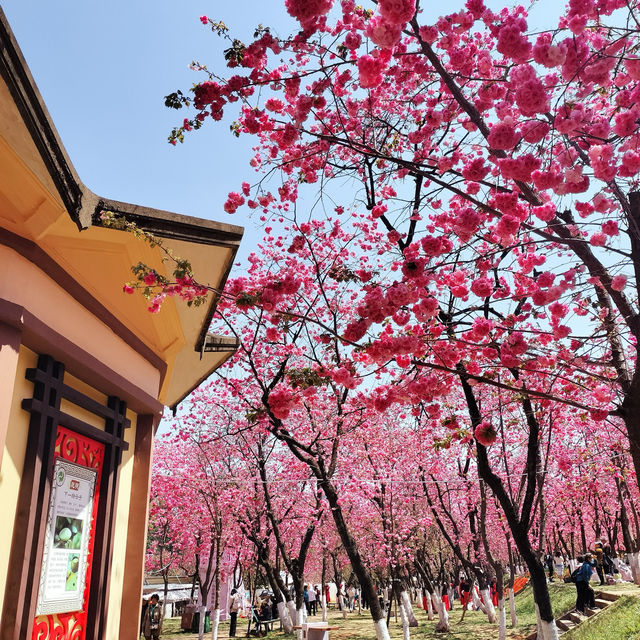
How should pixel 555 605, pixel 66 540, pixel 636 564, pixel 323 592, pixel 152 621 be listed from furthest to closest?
pixel 323 592 → pixel 636 564 → pixel 555 605 → pixel 152 621 → pixel 66 540

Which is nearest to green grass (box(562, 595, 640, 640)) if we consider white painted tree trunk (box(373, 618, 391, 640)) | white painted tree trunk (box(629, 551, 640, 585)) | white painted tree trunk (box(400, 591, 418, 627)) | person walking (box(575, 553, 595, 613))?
person walking (box(575, 553, 595, 613))

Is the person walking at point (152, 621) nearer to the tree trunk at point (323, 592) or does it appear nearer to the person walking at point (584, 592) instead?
the tree trunk at point (323, 592)

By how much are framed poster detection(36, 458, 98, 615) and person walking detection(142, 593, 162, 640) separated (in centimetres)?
1117

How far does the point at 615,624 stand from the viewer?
10883 mm

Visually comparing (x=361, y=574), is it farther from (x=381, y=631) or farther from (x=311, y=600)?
(x=311, y=600)

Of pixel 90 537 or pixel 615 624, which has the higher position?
pixel 90 537

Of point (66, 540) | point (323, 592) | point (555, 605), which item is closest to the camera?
point (66, 540)

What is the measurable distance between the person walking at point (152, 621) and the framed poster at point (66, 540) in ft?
36.6

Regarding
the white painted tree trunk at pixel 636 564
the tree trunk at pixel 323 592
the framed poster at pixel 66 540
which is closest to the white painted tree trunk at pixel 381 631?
the framed poster at pixel 66 540

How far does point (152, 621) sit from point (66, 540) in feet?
38.7

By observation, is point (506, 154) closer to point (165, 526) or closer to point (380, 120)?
point (380, 120)

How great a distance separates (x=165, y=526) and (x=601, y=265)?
27334 mm

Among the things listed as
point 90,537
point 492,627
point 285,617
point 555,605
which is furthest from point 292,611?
point 90,537

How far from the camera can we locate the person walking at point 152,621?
45.7ft
